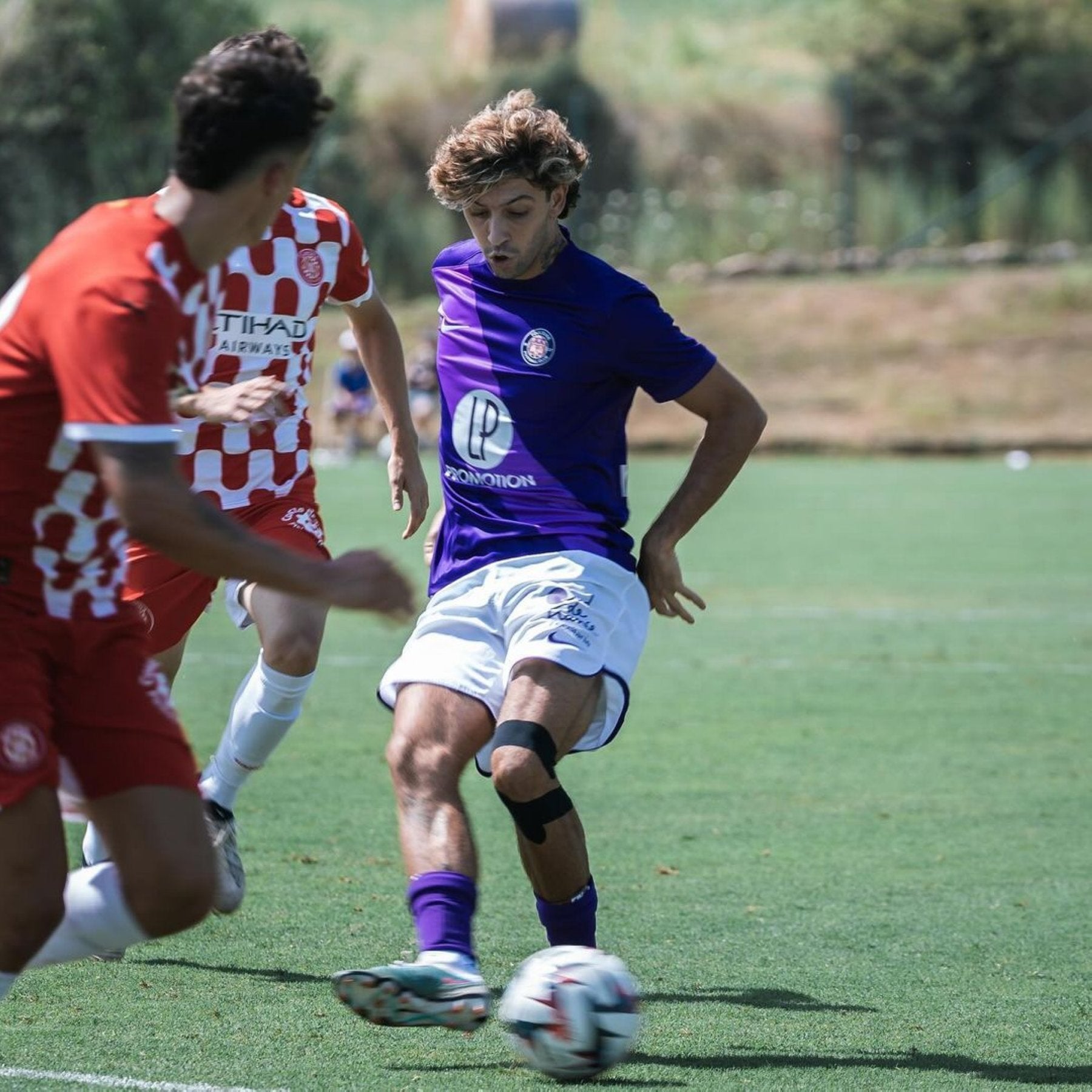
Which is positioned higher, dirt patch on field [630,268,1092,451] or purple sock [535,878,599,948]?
dirt patch on field [630,268,1092,451]

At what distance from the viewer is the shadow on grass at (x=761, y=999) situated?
4.61 meters

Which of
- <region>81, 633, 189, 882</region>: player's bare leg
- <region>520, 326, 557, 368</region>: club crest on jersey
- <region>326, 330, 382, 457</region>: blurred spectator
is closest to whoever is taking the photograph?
<region>520, 326, 557, 368</region>: club crest on jersey

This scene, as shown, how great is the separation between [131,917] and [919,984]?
222cm

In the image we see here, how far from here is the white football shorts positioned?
450 centimetres

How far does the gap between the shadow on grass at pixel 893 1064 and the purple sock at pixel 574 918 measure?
1.19 feet

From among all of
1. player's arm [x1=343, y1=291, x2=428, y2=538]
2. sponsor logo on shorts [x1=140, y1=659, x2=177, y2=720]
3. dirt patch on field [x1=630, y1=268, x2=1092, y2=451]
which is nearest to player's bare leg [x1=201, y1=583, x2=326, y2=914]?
player's arm [x1=343, y1=291, x2=428, y2=538]

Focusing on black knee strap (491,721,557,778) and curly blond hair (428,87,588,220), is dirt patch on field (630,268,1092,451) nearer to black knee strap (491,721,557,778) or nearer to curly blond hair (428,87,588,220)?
curly blond hair (428,87,588,220)

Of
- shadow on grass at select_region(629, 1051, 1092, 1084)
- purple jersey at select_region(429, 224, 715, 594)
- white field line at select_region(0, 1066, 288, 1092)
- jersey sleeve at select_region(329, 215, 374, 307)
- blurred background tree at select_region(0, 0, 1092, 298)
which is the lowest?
shadow on grass at select_region(629, 1051, 1092, 1084)

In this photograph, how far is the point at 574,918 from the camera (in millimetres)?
4527

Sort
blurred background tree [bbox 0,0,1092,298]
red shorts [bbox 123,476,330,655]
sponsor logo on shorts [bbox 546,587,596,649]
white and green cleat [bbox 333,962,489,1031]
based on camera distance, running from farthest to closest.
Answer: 1. blurred background tree [bbox 0,0,1092,298]
2. red shorts [bbox 123,476,330,655]
3. sponsor logo on shorts [bbox 546,587,596,649]
4. white and green cleat [bbox 333,962,489,1031]

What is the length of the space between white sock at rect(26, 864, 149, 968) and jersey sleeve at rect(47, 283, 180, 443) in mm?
880

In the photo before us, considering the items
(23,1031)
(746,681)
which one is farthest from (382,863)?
(746,681)

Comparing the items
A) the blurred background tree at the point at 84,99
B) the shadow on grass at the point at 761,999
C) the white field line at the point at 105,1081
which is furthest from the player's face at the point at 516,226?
the blurred background tree at the point at 84,99

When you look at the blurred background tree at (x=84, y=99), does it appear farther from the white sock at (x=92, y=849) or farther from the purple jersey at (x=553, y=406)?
the purple jersey at (x=553, y=406)
